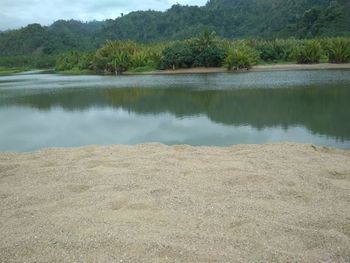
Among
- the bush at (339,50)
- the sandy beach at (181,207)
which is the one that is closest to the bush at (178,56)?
the bush at (339,50)

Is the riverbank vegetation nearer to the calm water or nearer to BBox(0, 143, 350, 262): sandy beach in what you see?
the calm water

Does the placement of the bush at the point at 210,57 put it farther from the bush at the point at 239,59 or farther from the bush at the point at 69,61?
the bush at the point at 69,61

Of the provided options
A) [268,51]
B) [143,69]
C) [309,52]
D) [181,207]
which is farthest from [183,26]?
[181,207]

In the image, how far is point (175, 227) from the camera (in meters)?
Result: 4.18

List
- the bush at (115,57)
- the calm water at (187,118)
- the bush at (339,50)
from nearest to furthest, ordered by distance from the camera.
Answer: the calm water at (187,118) → the bush at (339,50) → the bush at (115,57)

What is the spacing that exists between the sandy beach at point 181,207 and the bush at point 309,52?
33202 millimetres

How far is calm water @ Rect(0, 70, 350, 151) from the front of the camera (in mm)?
9930

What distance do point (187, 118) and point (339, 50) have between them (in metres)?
28.0

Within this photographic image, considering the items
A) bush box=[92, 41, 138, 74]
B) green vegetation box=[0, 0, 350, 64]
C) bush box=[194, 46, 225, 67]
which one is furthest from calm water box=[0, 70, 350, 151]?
green vegetation box=[0, 0, 350, 64]

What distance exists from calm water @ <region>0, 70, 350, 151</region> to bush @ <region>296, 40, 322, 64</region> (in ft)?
64.1

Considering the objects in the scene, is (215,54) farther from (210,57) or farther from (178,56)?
(178,56)

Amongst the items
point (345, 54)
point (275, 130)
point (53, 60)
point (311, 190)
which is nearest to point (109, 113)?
point (275, 130)

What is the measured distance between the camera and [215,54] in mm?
39656

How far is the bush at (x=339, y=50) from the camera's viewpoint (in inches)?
1401
